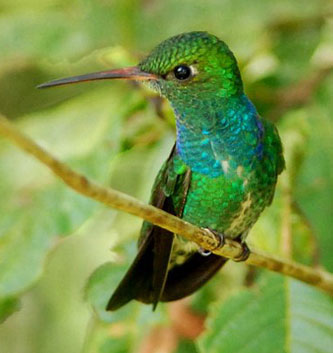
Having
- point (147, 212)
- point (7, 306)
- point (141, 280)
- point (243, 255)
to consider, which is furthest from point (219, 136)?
point (7, 306)

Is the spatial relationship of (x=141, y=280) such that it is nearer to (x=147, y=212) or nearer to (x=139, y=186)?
(x=147, y=212)

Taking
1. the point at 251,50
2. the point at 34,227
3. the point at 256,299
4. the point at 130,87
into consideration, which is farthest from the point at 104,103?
the point at 256,299

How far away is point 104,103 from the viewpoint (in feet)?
10.4

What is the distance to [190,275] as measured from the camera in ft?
7.66


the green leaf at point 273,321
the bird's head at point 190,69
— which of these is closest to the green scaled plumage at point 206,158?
the bird's head at point 190,69

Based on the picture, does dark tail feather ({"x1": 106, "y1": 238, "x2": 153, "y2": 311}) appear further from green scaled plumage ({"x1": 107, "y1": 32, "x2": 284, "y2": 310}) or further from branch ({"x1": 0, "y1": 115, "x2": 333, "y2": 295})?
branch ({"x1": 0, "y1": 115, "x2": 333, "y2": 295})

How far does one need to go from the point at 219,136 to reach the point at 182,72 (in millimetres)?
204

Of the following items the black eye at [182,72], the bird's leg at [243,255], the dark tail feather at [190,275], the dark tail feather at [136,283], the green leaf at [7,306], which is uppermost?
the black eye at [182,72]

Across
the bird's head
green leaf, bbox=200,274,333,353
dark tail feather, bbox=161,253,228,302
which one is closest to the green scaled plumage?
the bird's head

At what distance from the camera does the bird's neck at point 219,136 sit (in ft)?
6.71

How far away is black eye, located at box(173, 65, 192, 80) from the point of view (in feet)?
6.36

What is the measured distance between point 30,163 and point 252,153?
1.02 meters

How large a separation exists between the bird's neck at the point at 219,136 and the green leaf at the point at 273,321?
0.59 meters

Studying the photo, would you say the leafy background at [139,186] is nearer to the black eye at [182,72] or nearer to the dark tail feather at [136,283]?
the dark tail feather at [136,283]
